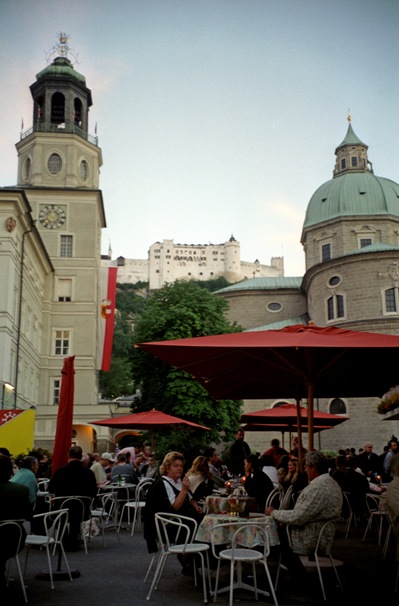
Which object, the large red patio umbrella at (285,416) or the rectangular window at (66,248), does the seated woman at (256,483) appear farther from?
the rectangular window at (66,248)

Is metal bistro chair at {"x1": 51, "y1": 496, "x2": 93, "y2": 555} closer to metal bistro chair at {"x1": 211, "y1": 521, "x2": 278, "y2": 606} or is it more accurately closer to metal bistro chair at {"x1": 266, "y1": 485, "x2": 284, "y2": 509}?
metal bistro chair at {"x1": 266, "y1": 485, "x2": 284, "y2": 509}

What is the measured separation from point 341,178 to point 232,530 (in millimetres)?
48015

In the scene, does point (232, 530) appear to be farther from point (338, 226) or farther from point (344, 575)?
point (338, 226)

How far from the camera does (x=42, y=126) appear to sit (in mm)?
42812

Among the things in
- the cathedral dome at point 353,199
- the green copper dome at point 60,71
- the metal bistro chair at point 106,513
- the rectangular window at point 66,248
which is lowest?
the metal bistro chair at point 106,513

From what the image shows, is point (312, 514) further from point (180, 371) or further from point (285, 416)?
point (180, 371)

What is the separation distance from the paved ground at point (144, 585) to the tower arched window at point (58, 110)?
3894 centimetres

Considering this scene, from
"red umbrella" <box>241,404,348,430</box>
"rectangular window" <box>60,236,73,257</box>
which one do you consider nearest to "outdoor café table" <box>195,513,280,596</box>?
"red umbrella" <box>241,404,348,430</box>

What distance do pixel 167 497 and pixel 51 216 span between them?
3667 centimetres

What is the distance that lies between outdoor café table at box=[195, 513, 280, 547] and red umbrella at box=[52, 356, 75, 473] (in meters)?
4.33

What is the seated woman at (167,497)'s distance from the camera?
6.94m

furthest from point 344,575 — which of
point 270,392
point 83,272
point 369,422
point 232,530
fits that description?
point 83,272

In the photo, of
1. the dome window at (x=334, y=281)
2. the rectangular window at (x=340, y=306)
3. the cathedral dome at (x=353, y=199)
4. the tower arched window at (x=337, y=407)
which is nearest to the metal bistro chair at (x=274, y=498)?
the tower arched window at (x=337, y=407)

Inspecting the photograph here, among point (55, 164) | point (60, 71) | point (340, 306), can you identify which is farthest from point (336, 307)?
point (60, 71)
